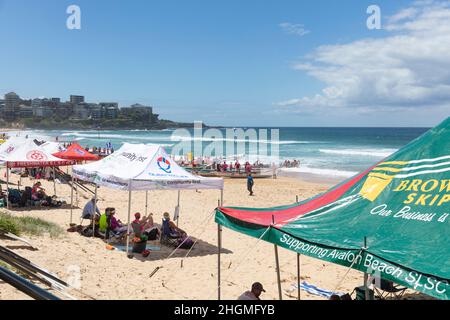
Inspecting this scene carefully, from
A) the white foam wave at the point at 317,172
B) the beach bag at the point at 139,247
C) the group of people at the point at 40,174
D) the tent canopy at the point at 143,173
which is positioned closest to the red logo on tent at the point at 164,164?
the tent canopy at the point at 143,173

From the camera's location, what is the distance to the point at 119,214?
14.9 m

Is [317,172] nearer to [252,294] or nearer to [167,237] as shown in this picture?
[167,237]

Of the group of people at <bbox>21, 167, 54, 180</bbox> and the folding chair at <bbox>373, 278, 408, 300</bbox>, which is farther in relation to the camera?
the group of people at <bbox>21, 167, 54, 180</bbox>

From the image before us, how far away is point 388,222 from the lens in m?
5.04

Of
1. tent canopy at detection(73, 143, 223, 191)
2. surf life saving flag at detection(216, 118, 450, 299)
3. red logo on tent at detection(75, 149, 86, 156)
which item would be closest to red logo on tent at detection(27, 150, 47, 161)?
red logo on tent at detection(75, 149, 86, 156)

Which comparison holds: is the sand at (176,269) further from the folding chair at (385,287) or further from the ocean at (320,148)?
the ocean at (320,148)

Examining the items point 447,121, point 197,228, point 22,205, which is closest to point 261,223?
point 447,121

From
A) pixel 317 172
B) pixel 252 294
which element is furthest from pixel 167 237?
pixel 317 172

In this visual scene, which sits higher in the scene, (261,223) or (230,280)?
(261,223)

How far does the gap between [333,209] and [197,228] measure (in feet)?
27.1

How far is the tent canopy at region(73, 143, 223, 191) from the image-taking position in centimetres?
1005

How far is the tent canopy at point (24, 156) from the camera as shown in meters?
Answer: 14.5

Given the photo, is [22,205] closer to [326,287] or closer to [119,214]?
[119,214]

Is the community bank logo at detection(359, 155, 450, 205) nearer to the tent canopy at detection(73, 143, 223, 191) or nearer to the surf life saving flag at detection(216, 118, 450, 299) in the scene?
the surf life saving flag at detection(216, 118, 450, 299)
